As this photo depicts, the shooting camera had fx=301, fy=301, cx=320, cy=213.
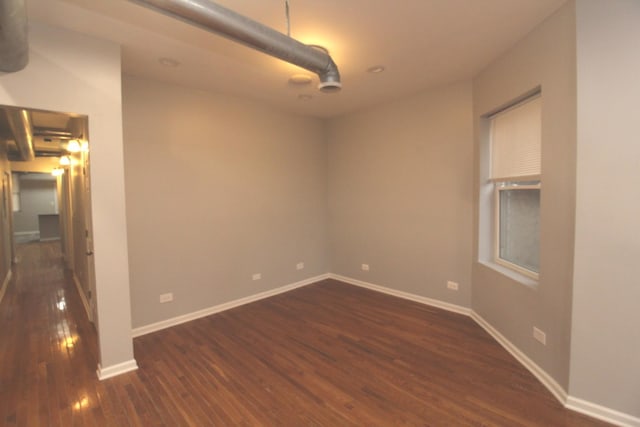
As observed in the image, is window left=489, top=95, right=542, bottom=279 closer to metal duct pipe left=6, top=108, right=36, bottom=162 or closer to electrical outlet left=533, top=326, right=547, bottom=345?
electrical outlet left=533, top=326, right=547, bottom=345

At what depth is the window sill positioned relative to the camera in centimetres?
266

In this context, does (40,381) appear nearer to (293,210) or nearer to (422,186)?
(293,210)

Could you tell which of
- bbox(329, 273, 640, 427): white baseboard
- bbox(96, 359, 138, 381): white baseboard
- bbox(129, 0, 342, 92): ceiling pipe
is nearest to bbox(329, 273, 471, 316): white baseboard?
bbox(329, 273, 640, 427): white baseboard

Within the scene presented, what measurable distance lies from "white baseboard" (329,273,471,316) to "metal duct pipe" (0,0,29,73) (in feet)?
14.7

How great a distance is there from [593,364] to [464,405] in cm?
89

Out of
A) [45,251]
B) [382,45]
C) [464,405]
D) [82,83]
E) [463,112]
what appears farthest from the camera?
[45,251]

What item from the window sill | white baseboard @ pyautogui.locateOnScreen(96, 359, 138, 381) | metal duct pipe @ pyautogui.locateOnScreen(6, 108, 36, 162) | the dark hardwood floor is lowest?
the dark hardwood floor

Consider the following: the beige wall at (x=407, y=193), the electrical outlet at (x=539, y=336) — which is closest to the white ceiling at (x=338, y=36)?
the beige wall at (x=407, y=193)

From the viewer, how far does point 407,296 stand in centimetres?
430

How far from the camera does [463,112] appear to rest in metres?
3.60

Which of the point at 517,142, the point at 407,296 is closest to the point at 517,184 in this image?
the point at 517,142

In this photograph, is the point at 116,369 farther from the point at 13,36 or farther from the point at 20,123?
the point at 20,123

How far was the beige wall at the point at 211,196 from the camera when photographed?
3354 millimetres

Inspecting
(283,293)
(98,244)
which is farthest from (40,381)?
(283,293)
